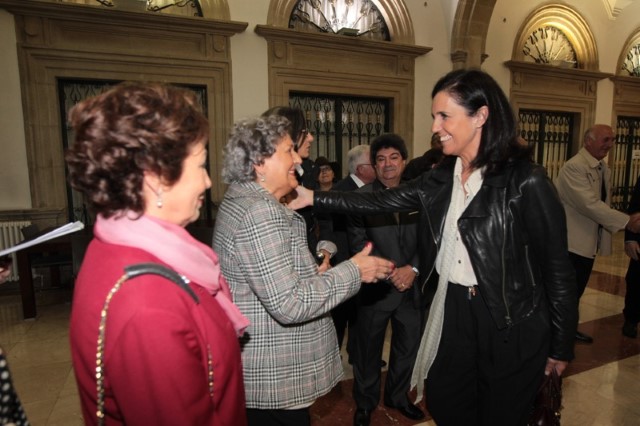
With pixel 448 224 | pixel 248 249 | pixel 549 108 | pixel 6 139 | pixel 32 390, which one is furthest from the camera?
pixel 549 108

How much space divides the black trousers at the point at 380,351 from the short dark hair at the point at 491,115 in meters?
1.13

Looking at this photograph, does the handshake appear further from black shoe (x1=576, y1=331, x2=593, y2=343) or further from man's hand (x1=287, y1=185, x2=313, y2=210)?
man's hand (x1=287, y1=185, x2=313, y2=210)

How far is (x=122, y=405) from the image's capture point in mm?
757

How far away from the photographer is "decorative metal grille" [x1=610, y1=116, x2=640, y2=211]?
914 centimetres

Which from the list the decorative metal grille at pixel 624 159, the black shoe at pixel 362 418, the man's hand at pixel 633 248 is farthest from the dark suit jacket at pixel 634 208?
the decorative metal grille at pixel 624 159

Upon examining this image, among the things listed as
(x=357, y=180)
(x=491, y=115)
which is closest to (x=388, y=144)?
(x=357, y=180)

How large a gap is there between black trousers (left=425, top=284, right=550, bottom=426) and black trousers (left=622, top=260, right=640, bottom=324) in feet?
9.23

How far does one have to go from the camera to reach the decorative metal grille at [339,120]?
6.27 m

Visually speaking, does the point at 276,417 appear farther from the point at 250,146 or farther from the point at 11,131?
the point at 11,131

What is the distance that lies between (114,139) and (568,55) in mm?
9711

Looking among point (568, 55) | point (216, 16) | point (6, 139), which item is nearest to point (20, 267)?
point (6, 139)

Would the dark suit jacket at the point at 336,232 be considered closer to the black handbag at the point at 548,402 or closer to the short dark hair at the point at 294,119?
the short dark hair at the point at 294,119

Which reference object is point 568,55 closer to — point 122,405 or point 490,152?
point 490,152

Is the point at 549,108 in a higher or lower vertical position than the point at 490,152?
higher
